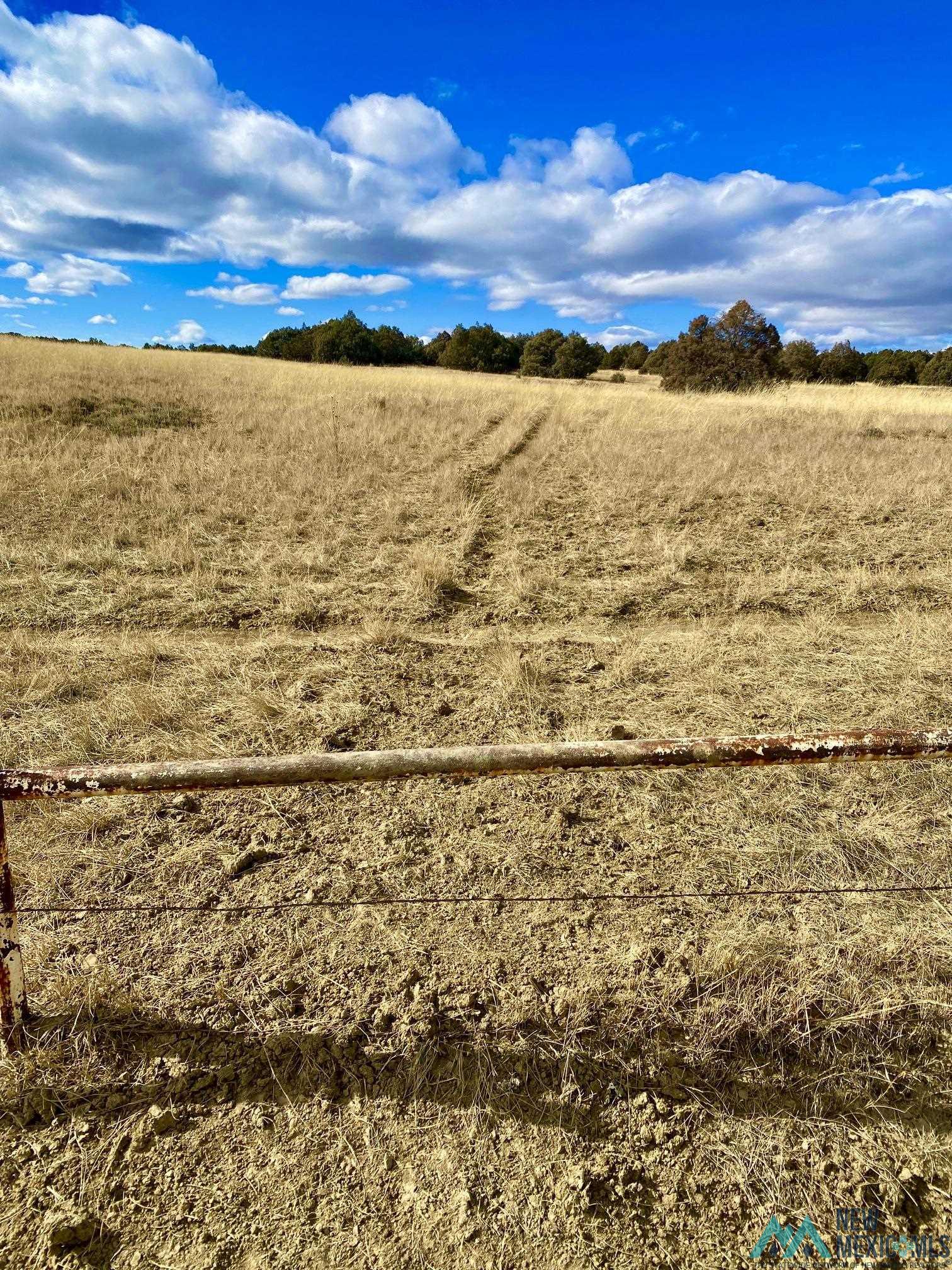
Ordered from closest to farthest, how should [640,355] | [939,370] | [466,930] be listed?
[466,930] → [939,370] → [640,355]

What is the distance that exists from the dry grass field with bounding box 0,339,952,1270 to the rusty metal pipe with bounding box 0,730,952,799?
910 millimetres

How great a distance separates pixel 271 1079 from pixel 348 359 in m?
42.7

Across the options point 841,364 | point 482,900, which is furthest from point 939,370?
point 482,900

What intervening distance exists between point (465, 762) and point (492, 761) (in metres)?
0.07

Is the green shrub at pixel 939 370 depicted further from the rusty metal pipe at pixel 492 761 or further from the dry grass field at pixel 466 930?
the rusty metal pipe at pixel 492 761

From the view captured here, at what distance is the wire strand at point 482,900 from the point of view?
2.56 m

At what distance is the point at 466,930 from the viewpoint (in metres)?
2.50

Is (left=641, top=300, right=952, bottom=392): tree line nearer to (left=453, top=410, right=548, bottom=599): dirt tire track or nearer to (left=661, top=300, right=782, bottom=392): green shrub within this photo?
(left=661, top=300, right=782, bottom=392): green shrub

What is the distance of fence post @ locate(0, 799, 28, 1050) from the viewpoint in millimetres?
1830

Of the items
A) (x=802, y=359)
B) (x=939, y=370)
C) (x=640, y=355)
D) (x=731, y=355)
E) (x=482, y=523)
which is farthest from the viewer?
(x=640, y=355)

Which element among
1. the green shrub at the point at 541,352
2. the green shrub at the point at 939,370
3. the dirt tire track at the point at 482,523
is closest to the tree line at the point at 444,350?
the green shrub at the point at 541,352

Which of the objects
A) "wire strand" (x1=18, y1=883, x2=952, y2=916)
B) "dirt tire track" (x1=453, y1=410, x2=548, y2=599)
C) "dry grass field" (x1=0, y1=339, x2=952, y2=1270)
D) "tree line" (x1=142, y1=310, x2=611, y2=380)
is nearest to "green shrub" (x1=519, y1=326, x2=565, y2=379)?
"tree line" (x1=142, y1=310, x2=611, y2=380)

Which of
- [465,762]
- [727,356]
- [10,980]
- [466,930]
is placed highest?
[727,356]

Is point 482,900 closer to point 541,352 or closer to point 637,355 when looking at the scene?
point 541,352
